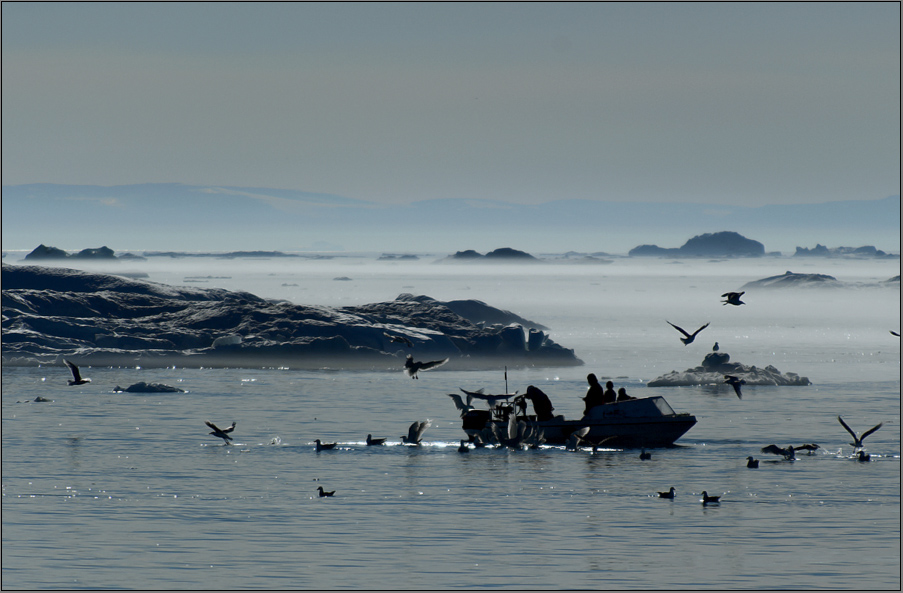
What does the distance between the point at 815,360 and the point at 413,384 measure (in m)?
32.2

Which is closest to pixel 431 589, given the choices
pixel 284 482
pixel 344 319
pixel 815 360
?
pixel 284 482

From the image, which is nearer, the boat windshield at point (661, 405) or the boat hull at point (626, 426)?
the boat hull at point (626, 426)

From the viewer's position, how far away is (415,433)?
33.8m

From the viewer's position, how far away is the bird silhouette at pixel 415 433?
33.5 metres

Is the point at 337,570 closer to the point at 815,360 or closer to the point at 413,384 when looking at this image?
the point at 413,384

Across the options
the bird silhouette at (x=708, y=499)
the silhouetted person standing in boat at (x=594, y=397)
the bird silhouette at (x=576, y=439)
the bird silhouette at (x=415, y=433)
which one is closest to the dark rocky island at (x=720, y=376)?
the silhouetted person standing in boat at (x=594, y=397)

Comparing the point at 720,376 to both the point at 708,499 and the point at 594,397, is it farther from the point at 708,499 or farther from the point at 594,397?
the point at 708,499

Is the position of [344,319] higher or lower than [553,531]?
higher

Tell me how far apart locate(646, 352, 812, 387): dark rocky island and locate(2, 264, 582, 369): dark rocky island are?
1234cm

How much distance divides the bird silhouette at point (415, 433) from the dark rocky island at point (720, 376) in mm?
23238

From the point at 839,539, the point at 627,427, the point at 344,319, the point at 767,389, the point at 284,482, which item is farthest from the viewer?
the point at 344,319

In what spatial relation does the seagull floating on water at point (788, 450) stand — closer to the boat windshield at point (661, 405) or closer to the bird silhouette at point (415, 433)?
the boat windshield at point (661, 405)

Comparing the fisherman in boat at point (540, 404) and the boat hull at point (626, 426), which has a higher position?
the fisherman in boat at point (540, 404)

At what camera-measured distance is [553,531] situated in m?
22.0
